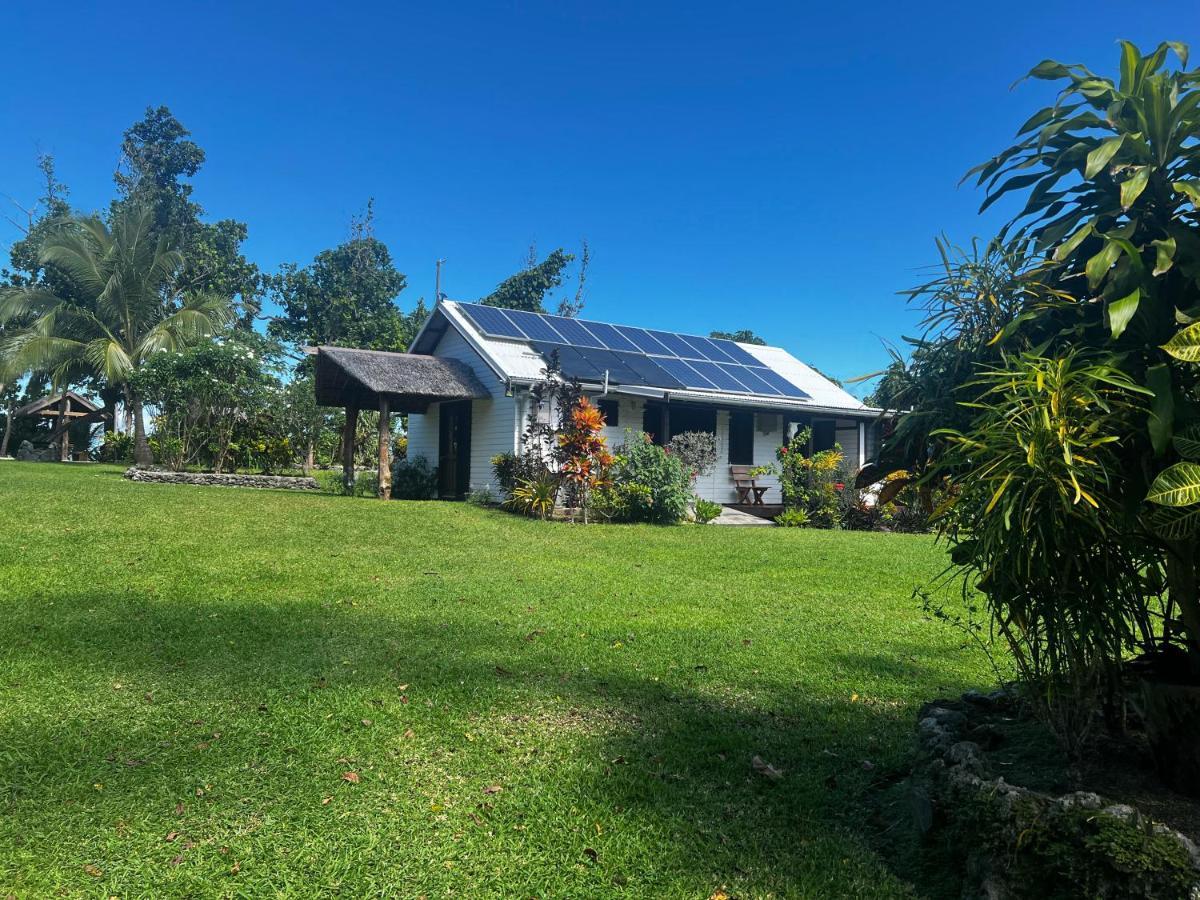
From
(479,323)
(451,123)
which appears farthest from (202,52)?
(479,323)

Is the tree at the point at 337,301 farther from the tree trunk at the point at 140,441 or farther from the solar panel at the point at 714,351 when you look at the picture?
the solar panel at the point at 714,351

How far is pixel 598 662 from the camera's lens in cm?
542

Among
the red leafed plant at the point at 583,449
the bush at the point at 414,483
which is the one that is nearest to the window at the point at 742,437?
the red leafed plant at the point at 583,449

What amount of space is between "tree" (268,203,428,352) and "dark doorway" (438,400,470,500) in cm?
1693

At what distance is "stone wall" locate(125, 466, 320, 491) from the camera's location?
18.1 meters

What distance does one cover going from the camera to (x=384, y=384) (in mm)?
15727

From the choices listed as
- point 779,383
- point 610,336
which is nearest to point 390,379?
point 610,336

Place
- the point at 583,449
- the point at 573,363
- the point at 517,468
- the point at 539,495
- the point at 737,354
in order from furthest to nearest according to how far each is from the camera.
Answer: the point at 737,354, the point at 573,363, the point at 517,468, the point at 539,495, the point at 583,449

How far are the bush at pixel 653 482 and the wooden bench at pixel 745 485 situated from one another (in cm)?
363

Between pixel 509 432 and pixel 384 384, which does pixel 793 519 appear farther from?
pixel 384 384

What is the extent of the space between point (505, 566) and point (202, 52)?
22341 mm

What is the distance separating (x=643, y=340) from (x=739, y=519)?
21.5ft

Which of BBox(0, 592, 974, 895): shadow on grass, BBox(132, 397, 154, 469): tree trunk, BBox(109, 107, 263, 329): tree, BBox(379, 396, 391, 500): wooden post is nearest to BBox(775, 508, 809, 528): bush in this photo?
BBox(379, 396, 391, 500): wooden post

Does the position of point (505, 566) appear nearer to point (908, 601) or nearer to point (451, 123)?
point (908, 601)
